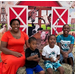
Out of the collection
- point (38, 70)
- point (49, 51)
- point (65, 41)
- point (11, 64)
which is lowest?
point (38, 70)

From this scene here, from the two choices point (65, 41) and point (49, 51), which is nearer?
point (49, 51)

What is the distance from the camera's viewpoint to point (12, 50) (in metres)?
3.32

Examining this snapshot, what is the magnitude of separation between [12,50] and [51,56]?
3.80ft

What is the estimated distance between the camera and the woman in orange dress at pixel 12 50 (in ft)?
9.80

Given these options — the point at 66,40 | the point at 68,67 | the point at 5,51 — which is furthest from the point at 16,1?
the point at 68,67

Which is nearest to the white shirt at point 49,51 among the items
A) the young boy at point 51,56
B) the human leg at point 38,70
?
the young boy at point 51,56

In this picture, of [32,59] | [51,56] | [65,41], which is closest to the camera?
[32,59]

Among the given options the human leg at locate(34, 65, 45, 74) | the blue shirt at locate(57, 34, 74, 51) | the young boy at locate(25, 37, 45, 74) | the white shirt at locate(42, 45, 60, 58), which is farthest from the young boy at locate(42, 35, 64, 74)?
the blue shirt at locate(57, 34, 74, 51)

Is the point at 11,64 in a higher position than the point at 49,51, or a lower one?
lower

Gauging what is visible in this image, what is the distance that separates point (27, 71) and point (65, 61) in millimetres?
1347

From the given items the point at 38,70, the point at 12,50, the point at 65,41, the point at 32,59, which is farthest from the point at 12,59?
the point at 65,41

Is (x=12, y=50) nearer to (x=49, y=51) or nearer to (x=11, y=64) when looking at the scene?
(x=11, y=64)

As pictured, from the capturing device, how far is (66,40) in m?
3.69

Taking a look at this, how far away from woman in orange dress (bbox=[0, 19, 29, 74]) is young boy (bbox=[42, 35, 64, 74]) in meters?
0.64
